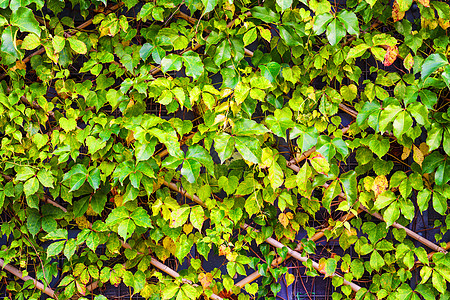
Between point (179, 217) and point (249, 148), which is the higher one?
point (249, 148)

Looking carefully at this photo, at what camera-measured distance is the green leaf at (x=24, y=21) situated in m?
1.11

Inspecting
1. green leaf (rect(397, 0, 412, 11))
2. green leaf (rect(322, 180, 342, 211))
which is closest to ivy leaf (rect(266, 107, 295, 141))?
green leaf (rect(322, 180, 342, 211))

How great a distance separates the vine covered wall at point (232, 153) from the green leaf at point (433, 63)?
3.8 inches

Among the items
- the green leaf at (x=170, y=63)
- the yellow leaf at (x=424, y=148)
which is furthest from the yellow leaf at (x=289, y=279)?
the green leaf at (x=170, y=63)

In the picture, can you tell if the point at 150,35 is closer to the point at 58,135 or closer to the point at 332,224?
the point at 58,135

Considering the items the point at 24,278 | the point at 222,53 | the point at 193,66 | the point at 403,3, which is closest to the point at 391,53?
the point at 403,3

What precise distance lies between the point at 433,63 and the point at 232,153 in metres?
0.82

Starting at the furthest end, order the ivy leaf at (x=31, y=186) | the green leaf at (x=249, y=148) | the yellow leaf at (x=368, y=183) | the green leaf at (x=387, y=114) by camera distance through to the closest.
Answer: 1. the yellow leaf at (x=368, y=183)
2. the ivy leaf at (x=31, y=186)
3. the green leaf at (x=387, y=114)
4. the green leaf at (x=249, y=148)

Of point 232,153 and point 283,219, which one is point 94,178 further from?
point 283,219

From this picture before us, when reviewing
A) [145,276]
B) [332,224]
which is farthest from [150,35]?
[332,224]

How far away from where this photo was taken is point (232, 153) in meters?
1.44

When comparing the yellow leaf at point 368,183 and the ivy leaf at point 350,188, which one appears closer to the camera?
the ivy leaf at point 350,188

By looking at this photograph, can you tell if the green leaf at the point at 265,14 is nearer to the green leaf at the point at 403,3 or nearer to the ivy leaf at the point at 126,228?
the green leaf at the point at 403,3

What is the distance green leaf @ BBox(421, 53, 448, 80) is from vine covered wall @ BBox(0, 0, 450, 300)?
0.10 metres
